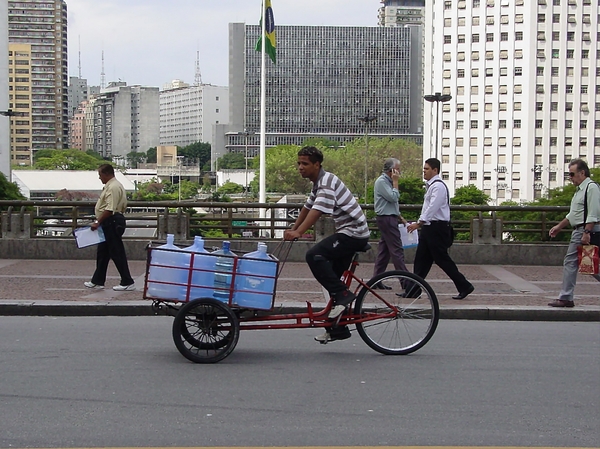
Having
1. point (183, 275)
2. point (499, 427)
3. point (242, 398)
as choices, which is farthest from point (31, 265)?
point (499, 427)

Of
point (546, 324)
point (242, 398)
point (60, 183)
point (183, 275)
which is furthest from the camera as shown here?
point (60, 183)

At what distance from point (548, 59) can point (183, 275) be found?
444 feet

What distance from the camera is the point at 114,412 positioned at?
6254mm

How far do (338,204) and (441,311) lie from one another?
3388mm

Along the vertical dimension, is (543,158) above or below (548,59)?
below

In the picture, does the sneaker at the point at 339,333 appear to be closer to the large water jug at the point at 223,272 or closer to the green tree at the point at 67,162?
the large water jug at the point at 223,272

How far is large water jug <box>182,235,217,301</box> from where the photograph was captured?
25.6 feet

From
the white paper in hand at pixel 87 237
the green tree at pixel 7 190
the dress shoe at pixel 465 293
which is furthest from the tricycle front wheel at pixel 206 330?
the green tree at pixel 7 190

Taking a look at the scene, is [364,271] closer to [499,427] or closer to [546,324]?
[546,324]

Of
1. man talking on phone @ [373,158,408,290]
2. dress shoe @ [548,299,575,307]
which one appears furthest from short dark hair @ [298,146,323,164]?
dress shoe @ [548,299,575,307]

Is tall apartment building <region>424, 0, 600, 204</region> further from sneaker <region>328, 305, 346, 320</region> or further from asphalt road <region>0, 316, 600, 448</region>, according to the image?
sneaker <region>328, 305, 346, 320</region>

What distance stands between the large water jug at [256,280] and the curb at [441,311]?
2.76 m

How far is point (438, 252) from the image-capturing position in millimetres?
11594

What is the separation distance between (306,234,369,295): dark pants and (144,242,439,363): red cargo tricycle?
152 mm
